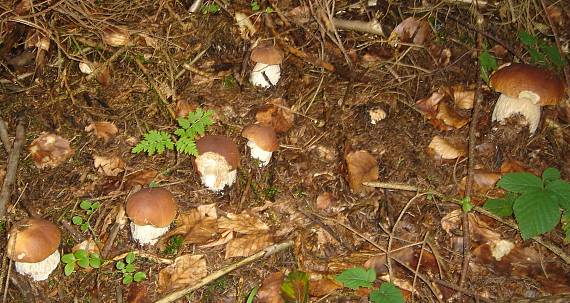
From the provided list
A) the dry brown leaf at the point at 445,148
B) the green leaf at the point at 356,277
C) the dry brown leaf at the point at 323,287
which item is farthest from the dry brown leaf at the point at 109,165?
the dry brown leaf at the point at 445,148

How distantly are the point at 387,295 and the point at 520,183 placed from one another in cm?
131

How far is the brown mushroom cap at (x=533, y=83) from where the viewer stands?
3.39 meters

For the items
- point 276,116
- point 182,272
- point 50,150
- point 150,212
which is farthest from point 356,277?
point 50,150

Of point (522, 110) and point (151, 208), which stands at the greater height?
point (522, 110)

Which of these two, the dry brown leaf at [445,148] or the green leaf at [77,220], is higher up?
the dry brown leaf at [445,148]

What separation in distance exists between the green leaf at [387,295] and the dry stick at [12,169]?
2.73m

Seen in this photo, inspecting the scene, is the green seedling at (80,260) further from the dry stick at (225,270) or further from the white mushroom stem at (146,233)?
the dry stick at (225,270)

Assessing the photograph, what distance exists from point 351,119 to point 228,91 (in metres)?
1.23

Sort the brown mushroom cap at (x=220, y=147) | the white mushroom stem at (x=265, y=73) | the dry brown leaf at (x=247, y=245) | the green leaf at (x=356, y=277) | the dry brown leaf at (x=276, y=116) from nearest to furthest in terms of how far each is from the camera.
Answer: the green leaf at (x=356, y=277) < the dry brown leaf at (x=247, y=245) < the brown mushroom cap at (x=220, y=147) < the dry brown leaf at (x=276, y=116) < the white mushroom stem at (x=265, y=73)

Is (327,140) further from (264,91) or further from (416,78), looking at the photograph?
(416,78)

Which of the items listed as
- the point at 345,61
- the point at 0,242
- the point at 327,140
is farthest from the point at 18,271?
the point at 345,61

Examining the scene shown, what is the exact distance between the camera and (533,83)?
340 cm

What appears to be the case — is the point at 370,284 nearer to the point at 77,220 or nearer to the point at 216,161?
the point at 216,161

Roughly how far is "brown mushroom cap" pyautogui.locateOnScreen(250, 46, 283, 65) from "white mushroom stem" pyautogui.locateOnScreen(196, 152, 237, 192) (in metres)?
1.15
